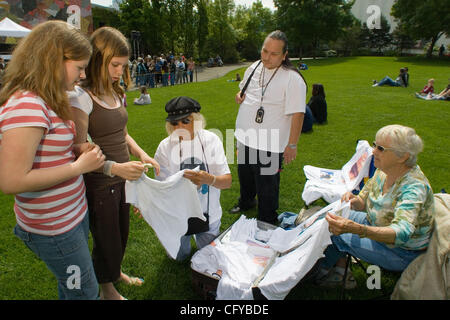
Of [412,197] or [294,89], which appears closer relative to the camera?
[412,197]

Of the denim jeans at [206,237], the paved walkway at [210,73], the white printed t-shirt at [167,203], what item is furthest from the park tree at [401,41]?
the white printed t-shirt at [167,203]

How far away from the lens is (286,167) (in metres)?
6.31

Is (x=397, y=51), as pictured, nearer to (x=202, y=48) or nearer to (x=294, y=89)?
(x=202, y=48)

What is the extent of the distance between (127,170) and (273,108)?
6.94 feet

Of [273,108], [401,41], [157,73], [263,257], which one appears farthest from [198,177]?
[401,41]

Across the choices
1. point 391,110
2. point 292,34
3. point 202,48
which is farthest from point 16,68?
point 292,34

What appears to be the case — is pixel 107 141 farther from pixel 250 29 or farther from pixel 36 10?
pixel 250 29

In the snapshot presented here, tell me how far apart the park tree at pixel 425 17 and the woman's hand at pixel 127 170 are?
4704 centimetres

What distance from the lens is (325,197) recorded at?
4.38 metres

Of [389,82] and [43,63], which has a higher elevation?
[389,82]

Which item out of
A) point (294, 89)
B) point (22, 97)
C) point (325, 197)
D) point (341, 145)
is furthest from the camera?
point (341, 145)

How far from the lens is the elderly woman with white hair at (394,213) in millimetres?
2254

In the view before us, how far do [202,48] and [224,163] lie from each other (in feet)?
148

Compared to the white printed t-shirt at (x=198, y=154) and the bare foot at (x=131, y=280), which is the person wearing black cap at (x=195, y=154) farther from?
the bare foot at (x=131, y=280)
